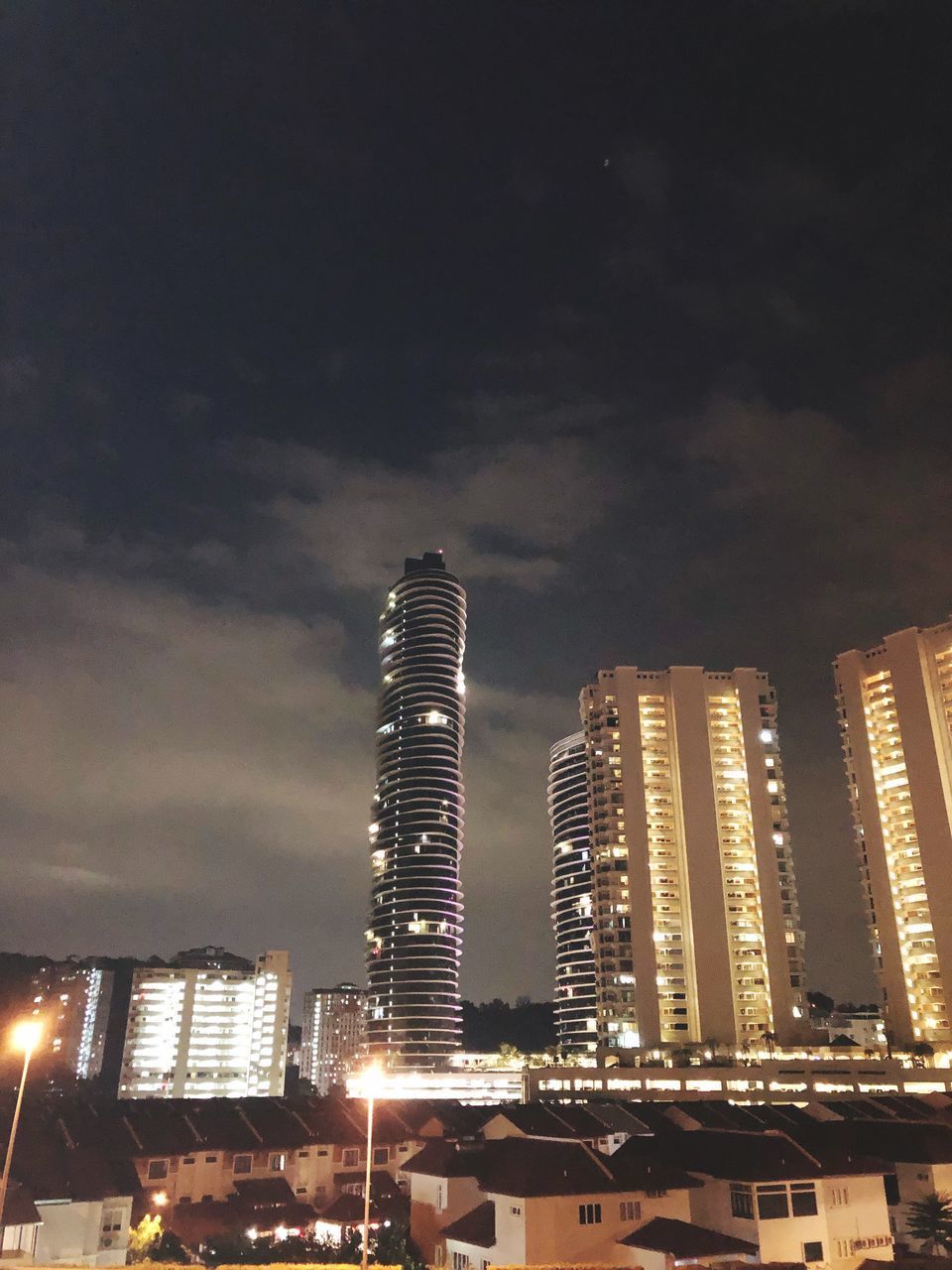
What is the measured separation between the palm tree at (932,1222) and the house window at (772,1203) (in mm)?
9798

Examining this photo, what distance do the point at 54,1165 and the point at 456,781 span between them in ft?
445

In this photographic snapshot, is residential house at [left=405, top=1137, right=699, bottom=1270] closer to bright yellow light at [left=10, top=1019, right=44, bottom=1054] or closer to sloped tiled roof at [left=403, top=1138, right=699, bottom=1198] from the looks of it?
sloped tiled roof at [left=403, top=1138, right=699, bottom=1198]

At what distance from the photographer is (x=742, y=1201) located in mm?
43969

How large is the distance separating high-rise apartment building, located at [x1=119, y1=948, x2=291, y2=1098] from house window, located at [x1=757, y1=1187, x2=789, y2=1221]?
168m

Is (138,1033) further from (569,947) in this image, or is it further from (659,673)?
(659,673)

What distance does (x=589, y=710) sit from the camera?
145m

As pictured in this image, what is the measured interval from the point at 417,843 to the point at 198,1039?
62.5 meters

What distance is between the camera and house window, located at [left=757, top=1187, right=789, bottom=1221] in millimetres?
43344

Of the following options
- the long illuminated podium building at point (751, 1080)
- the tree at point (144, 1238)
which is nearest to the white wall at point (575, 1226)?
the tree at point (144, 1238)

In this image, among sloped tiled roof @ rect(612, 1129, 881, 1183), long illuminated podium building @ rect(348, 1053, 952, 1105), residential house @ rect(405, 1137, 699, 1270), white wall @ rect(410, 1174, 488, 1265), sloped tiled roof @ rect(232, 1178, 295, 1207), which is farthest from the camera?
long illuminated podium building @ rect(348, 1053, 952, 1105)

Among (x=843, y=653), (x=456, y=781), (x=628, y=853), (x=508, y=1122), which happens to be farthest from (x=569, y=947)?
(x=508, y=1122)

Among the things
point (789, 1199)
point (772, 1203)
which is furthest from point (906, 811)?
point (772, 1203)

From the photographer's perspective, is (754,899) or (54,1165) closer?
(54,1165)

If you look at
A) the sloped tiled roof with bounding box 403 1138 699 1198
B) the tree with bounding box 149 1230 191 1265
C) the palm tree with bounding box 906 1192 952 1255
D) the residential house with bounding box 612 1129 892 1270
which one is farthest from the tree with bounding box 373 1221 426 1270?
the palm tree with bounding box 906 1192 952 1255
